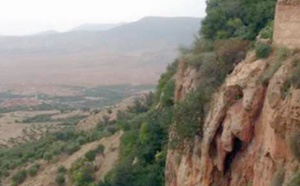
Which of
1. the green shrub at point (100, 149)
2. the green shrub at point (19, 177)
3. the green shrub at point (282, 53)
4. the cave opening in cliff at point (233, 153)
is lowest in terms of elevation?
the green shrub at point (19, 177)

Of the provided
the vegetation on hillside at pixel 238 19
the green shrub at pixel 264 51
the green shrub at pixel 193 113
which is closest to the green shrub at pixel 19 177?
the vegetation on hillside at pixel 238 19

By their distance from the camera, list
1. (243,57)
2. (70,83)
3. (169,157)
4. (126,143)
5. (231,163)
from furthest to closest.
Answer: (70,83)
(126,143)
(169,157)
(243,57)
(231,163)

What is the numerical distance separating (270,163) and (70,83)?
6367 inches

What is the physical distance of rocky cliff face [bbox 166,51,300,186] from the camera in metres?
16.0

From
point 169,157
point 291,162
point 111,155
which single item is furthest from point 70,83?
point 291,162

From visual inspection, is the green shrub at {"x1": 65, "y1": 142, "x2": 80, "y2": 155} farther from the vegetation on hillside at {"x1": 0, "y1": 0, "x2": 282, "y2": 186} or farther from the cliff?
the cliff

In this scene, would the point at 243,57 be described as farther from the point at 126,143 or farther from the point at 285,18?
the point at 126,143

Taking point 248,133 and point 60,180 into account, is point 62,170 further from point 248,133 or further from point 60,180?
point 248,133

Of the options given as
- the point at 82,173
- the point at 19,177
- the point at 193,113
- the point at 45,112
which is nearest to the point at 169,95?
the point at 82,173

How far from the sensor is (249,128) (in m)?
18.4

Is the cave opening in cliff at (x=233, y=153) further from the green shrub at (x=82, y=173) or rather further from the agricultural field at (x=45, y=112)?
the agricultural field at (x=45, y=112)

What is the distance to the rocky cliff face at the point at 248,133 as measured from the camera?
16016 millimetres

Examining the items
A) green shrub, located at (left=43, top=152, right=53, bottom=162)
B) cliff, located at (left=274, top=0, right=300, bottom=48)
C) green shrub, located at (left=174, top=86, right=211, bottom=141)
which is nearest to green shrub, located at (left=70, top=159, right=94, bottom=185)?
green shrub, located at (left=43, top=152, right=53, bottom=162)

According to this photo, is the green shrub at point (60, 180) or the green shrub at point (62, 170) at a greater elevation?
the green shrub at point (62, 170)
